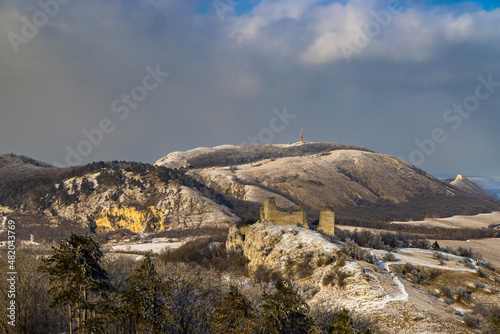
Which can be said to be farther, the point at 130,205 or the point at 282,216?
the point at 130,205

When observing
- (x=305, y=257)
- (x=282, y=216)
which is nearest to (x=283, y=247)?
(x=305, y=257)

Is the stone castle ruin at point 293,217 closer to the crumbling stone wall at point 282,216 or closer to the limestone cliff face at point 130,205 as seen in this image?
the crumbling stone wall at point 282,216

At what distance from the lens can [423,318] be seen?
29.6 metres

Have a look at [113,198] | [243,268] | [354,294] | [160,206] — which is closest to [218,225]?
[160,206]

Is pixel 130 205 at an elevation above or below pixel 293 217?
above

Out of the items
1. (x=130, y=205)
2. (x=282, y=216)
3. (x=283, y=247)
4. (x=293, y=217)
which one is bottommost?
(x=283, y=247)

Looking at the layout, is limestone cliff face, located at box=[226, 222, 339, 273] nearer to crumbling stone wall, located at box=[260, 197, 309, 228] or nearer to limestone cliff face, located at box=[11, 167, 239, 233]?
crumbling stone wall, located at box=[260, 197, 309, 228]

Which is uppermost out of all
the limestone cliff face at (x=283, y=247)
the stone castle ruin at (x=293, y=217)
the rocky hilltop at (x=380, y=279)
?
the stone castle ruin at (x=293, y=217)

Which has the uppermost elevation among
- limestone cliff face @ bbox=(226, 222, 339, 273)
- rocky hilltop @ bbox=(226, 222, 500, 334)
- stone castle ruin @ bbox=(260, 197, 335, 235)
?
stone castle ruin @ bbox=(260, 197, 335, 235)

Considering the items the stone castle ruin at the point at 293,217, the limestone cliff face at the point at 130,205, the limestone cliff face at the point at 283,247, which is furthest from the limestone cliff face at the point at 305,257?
the limestone cliff face at the point at 130,205

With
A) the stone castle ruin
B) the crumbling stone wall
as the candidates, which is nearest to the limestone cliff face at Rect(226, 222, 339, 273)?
the crumbling stone wall

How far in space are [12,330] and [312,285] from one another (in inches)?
1231

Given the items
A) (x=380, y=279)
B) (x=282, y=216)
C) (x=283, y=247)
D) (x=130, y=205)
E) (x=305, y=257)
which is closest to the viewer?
(x=380, y=279)

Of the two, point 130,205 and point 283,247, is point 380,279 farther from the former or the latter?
point 130,205
